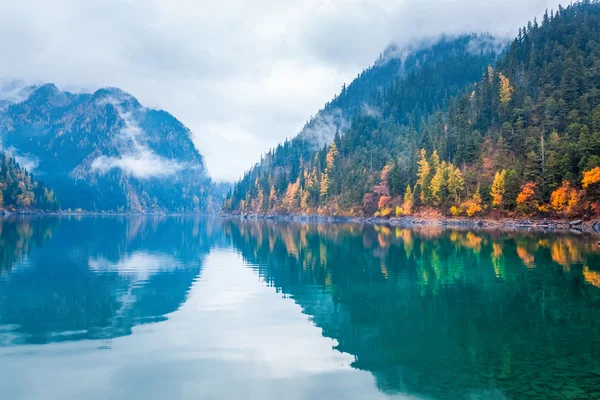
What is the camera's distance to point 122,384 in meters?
13.2

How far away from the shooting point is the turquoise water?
13188 mm

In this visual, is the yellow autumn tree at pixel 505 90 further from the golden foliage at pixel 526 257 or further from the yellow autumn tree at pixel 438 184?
the golden foliage at pixel 526 257

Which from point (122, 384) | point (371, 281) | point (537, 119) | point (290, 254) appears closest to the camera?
point (122, 384)

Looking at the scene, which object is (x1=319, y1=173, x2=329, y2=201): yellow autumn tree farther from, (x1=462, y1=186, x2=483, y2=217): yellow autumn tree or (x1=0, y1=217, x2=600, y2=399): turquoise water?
(x1=0, y1=217, x2=600, y2=399): turquoise water

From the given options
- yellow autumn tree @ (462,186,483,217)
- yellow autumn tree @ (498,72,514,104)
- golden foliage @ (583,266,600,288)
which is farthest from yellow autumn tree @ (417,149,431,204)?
golden foliage @ (583,266,600,288)

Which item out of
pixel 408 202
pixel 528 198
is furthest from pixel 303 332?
pixel 408 202

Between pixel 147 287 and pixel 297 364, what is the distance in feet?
58.9

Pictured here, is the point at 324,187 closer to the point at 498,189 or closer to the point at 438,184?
the point at 438,184

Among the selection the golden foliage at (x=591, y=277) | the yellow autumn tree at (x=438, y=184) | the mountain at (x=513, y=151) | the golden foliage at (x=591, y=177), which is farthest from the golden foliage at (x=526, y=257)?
the yellow autumn tree at (x=438, y=184)

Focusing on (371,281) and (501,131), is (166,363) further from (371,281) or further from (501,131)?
(501,131)

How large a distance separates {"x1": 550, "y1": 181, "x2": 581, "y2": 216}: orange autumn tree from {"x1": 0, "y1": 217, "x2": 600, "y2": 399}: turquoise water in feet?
171

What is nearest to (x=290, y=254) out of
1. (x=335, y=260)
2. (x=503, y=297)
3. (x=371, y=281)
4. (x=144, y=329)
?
(x=335, y=260)

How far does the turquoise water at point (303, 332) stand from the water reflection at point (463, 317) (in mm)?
86

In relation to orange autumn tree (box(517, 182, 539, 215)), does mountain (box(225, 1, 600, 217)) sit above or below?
above
